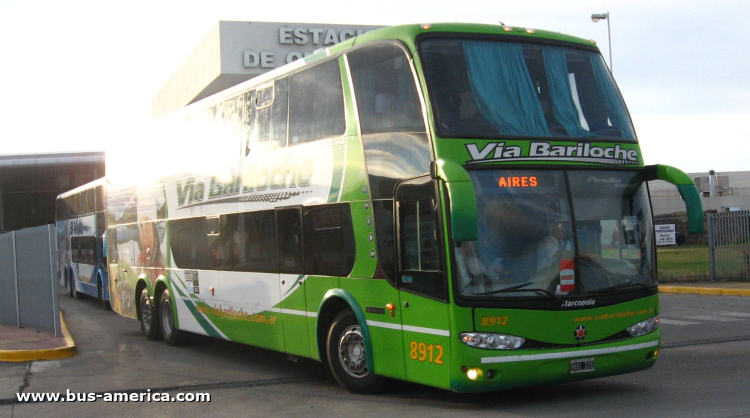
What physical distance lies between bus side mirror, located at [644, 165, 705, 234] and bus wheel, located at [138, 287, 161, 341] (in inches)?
417

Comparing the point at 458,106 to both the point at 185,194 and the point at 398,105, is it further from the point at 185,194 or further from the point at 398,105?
the point at 185,194

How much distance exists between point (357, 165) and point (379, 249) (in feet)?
3.40

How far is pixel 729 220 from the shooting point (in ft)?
82.2

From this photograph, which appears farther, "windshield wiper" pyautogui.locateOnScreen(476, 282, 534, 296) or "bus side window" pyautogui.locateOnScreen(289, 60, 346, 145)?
"bus side window" pyautogui.locateOnScreen(289, 60, 346, 145)

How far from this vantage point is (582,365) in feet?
27.5

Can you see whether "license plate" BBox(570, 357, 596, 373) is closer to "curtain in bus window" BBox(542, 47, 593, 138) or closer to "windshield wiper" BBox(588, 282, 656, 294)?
"windshield wiper" BBox(588, 282, 656, 294)

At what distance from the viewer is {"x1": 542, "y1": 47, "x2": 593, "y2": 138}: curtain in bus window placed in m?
8.91

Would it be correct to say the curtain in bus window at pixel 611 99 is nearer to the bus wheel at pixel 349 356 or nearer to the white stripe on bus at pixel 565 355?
the white stripe on bus at pixel 565 355

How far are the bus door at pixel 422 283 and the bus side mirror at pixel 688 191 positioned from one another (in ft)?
8.20

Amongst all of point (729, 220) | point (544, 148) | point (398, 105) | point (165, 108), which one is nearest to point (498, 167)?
point (544, 148)

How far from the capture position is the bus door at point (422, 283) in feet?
26.9

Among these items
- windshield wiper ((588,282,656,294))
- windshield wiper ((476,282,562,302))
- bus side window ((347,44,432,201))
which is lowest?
windshield wiper ((588,282,656,294))

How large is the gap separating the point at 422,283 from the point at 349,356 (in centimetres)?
185

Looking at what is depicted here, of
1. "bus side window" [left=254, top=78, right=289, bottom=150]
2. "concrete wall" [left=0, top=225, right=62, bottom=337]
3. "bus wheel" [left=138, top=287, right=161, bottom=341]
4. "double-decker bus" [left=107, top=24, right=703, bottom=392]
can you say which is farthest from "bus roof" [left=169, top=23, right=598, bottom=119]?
"concrete wall" [left=0, top=225, right=62, bottom=337]
